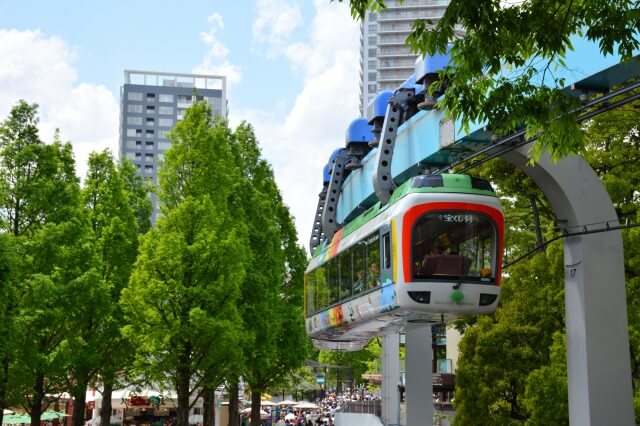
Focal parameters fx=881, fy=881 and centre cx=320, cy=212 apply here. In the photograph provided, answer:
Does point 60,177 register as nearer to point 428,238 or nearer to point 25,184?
point 25,184

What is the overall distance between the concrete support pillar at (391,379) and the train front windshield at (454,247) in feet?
46.8

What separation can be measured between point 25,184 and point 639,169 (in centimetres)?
1642

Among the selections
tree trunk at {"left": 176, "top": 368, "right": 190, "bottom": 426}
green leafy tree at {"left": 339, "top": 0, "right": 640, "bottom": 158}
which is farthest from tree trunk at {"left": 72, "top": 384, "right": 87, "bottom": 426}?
green leafy tree at {"left": 339, "top": 0, "right": 640, "bottom": 158}

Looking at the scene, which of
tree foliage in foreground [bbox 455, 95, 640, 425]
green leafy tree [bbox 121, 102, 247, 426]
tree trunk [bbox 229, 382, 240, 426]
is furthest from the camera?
tree trunk [bbox 229, 382, 240, 426]

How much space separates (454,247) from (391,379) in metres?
15.1

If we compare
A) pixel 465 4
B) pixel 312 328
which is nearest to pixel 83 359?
pixel 312 328

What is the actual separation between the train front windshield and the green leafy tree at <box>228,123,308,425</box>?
14066 mm

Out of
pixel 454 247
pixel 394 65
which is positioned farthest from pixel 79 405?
pixel 394 65

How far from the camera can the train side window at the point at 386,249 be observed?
49.1 ft

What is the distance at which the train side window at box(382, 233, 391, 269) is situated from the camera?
49.1ft

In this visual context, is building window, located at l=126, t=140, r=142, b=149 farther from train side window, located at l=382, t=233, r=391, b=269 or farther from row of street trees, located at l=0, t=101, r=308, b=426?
train side window, located at l=382, t=233, r=391, b=269

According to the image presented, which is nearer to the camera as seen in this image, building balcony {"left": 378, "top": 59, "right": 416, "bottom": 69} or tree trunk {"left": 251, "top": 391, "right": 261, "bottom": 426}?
tree trunk {"left": 251, "top": 391, "right": 261, "bottom": 426}

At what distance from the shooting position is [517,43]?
8688mm

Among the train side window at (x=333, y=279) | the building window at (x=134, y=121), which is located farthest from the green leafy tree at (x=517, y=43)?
the building window at (x=134, y=121)
